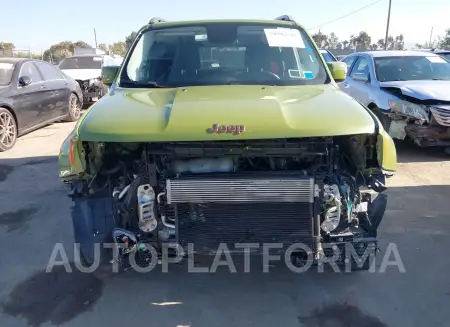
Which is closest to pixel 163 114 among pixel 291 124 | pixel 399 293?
pixel 291 124

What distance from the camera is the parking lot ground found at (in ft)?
9.66

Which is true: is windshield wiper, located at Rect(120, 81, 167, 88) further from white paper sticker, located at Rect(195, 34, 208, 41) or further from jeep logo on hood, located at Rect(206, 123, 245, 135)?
jeep logo on hood, located at Rect(206, 123, 245, 135)

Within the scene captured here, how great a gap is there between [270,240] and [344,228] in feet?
1.77

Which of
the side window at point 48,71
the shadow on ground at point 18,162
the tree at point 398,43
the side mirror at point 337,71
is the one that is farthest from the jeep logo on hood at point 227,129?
the tree at point 398,43

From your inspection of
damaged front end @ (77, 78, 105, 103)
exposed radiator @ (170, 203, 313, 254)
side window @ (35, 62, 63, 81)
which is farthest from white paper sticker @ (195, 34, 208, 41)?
damaged front end @ (77, 78, 105, 103)

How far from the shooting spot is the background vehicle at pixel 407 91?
254 inches

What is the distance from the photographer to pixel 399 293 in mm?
3191

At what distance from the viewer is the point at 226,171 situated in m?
2.89

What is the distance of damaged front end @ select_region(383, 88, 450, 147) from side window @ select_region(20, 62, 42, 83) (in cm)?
671

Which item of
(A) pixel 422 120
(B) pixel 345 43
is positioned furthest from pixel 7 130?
(B) pixel 345 43

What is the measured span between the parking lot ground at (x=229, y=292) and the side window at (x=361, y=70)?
4.18m

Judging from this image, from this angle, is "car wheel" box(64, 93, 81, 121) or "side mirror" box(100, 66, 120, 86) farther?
"car wheel" box(64, 93, 81, 121)

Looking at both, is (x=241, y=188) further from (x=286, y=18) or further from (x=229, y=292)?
(x=286, y=18)

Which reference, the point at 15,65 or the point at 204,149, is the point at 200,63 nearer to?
the point at 204,149
